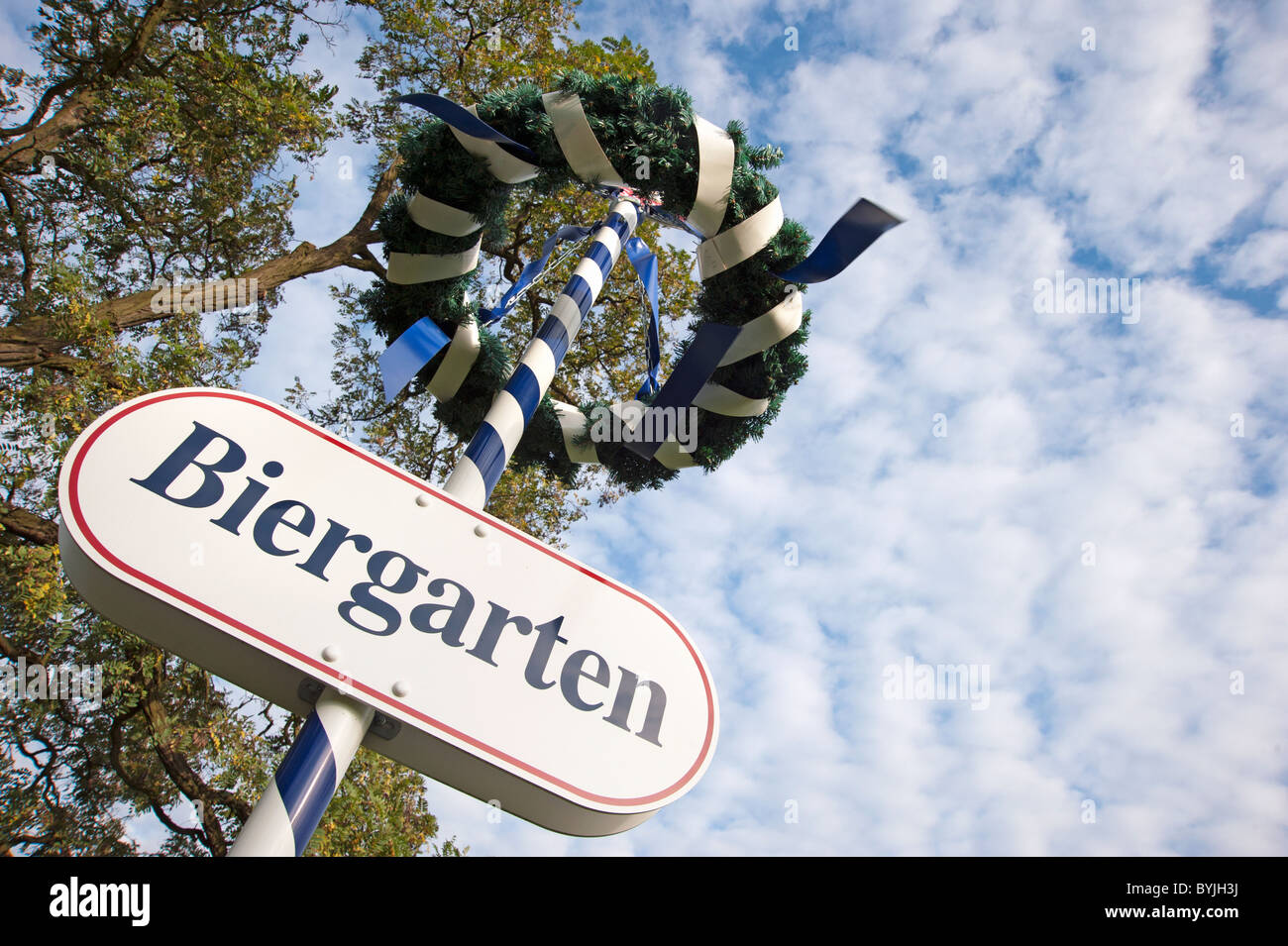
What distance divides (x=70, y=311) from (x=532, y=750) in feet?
17.9

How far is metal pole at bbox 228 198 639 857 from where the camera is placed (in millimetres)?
1628

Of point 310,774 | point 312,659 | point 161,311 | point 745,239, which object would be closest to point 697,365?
point 745,239

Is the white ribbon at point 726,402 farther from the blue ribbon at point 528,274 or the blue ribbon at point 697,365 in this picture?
the blue ribbon at point 528,274

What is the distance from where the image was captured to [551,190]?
147 inches

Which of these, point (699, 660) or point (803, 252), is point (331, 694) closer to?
point (699, 660)

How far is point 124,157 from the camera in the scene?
20.2ft

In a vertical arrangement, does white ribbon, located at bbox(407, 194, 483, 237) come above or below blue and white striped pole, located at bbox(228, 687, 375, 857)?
above

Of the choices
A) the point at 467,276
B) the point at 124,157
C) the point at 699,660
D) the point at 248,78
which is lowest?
the point at 699,660

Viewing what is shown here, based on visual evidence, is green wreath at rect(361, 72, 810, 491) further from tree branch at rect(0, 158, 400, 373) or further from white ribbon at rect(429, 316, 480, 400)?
tree branch at rect(0, 158, 400, 373)

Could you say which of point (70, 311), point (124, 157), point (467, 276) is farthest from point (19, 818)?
point (467, 276)

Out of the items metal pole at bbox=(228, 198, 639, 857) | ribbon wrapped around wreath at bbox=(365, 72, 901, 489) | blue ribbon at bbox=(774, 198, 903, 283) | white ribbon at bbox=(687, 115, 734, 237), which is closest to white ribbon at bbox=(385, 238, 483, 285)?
ribbon wrapped around wreath at bbox=(365, 72, 901, 489)

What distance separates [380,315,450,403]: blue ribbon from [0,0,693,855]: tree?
8.97 feet

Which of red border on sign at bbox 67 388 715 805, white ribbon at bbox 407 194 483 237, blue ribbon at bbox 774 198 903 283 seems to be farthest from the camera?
white ribbon at bbox 407 194 483 237

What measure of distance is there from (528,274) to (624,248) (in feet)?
1.64
